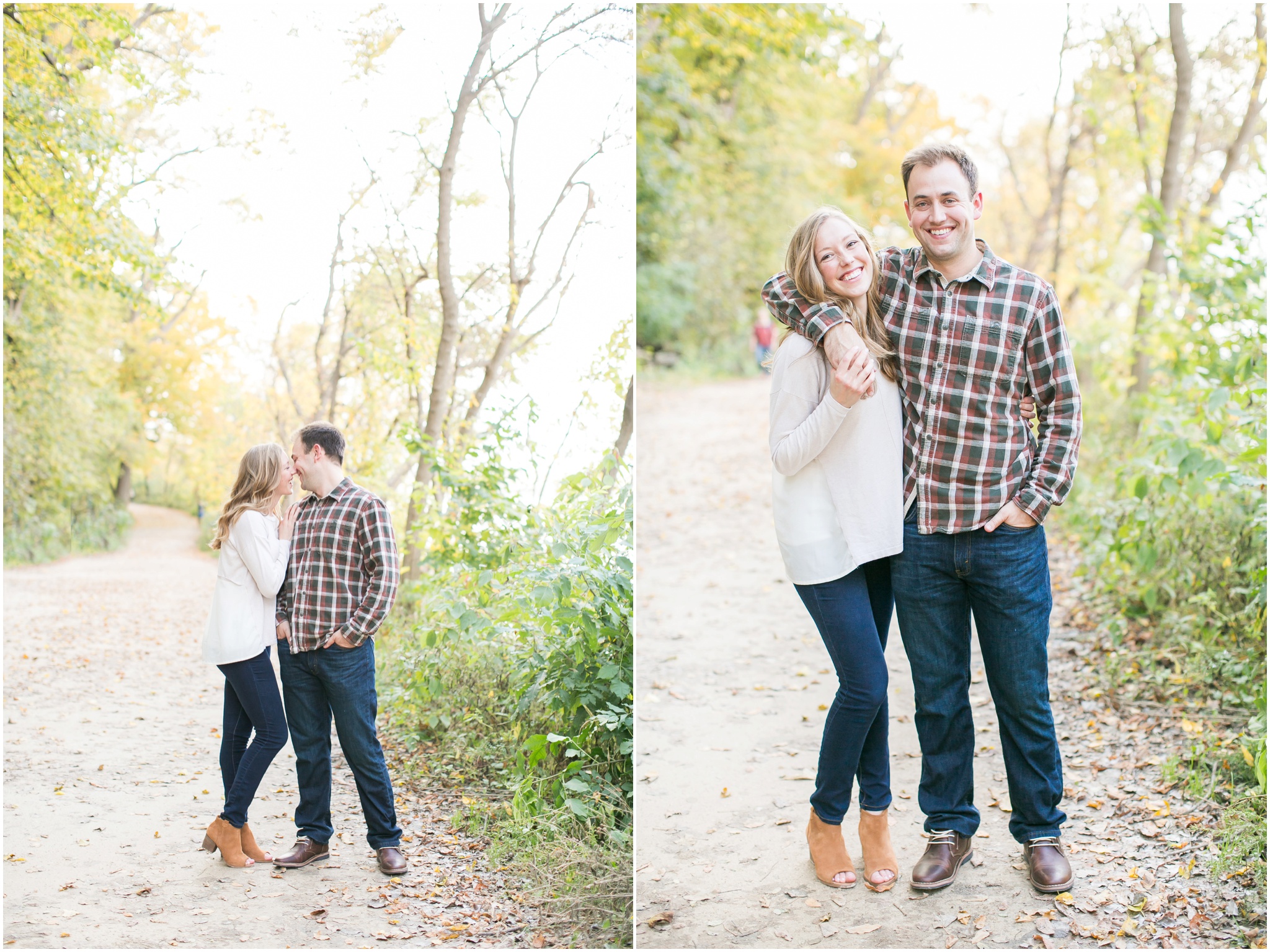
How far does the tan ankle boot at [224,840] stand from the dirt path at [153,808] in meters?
0.03

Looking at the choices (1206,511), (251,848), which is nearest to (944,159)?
(251,848)

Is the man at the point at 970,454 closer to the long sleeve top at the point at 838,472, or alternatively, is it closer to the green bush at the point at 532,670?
the long sleeve top at the point at 838,472

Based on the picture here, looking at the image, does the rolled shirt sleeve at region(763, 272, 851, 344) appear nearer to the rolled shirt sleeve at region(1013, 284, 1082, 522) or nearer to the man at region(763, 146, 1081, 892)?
the man at region(763, 146, 1081, 892)

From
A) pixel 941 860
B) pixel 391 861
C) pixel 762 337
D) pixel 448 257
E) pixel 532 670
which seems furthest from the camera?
pixel 762 337

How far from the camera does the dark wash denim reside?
122 inches

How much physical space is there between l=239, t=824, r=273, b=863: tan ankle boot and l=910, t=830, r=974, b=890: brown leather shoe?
2.02 meters

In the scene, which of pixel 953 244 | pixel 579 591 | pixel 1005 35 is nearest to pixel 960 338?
pixel 953 244

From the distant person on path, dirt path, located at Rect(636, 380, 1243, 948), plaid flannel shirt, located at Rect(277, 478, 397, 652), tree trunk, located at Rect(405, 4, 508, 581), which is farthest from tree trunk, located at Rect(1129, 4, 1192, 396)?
the distant person on path

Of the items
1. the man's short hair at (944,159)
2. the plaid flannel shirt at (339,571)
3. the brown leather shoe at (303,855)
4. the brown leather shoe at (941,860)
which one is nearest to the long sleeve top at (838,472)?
the man's short hair at (944,159)

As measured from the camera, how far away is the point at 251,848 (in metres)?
3.10

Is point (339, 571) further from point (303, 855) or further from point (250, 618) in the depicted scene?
point (303, 855)

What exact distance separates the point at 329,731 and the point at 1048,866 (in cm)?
230

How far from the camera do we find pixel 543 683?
3316 mm

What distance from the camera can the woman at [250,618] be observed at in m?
3.15
